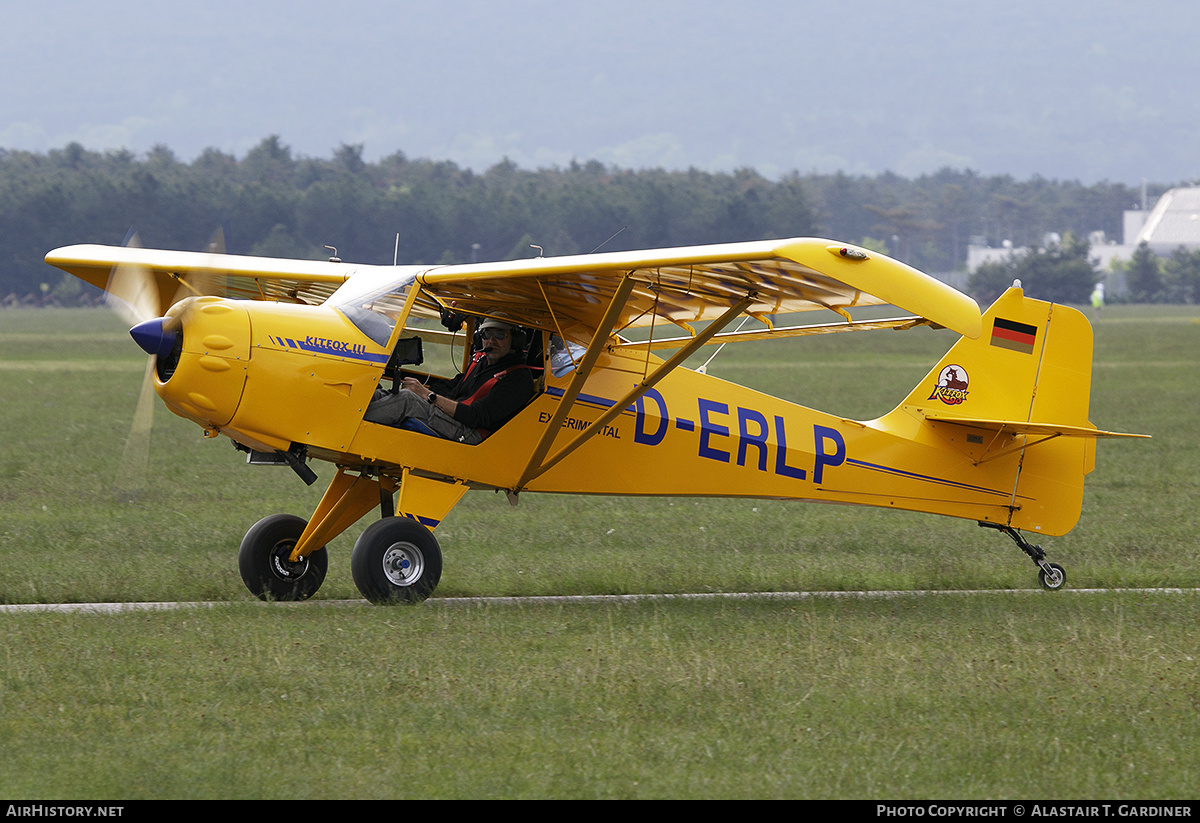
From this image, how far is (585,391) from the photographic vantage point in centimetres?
1051

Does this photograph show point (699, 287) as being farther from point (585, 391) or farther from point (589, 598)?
point (589, 598)

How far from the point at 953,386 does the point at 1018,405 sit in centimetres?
58

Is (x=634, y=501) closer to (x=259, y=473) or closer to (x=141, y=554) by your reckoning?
(x=259, y=473)

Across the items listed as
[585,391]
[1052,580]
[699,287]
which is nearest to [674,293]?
[699,287]

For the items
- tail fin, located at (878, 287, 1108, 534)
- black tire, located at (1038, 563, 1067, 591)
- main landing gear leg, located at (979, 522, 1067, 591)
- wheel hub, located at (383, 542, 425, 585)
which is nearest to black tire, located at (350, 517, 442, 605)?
wheel hub, located at (383, 542, 425, 585)

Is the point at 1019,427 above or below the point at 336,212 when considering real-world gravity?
below

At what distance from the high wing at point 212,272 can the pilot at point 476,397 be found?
147 cm

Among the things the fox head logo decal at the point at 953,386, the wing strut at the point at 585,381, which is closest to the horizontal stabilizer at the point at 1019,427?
the fox head logo decal at the point at 953,386

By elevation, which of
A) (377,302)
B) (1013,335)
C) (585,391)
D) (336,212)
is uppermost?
(336,212)

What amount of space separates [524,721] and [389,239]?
12729 cm

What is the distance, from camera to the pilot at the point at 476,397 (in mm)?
9891

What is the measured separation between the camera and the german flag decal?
11.6 meters

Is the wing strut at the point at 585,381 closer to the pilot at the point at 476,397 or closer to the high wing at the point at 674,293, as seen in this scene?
the high wing at the point at 674,293

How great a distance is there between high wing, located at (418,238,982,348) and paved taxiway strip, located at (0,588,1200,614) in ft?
7.05
